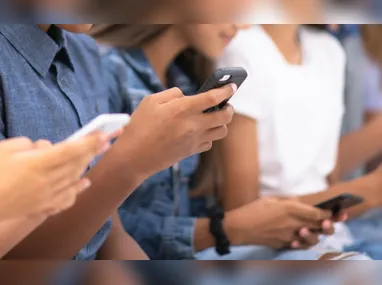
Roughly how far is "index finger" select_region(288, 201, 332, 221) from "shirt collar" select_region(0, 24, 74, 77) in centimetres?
42

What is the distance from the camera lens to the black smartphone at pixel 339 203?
0.83 meters

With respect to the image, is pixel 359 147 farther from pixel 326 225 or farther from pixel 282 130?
pixel 326 225

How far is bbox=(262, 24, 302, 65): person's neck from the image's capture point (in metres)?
1.01

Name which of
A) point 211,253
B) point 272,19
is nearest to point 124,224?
point 211,253

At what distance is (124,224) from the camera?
872mm

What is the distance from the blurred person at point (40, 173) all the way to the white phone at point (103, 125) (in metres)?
0.01

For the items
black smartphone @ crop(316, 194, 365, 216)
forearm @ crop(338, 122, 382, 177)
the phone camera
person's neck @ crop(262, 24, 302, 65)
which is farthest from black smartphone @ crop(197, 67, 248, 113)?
forearm @ crop(338, 122, 382, 177)

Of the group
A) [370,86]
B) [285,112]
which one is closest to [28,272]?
[285,112]

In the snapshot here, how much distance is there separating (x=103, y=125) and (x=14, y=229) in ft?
0.37

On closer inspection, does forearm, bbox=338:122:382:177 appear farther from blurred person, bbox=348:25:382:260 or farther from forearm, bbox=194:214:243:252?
forearm, bbox=194:214:243:252

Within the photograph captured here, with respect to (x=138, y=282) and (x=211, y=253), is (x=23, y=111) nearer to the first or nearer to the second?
(x=138, y=282)

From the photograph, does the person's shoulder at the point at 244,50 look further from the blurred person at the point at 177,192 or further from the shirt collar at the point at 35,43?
the shirt collar at the point at 35,43

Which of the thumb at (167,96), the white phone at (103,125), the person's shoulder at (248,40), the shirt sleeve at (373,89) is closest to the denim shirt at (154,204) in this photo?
the person's shoulder at (248,40)

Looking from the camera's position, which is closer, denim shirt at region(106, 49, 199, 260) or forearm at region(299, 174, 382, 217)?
denim shirt at region(106, 49, 199, 260)
